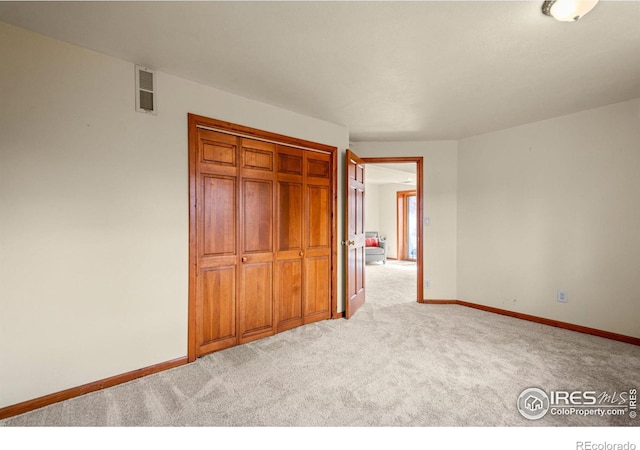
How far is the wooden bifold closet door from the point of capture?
2.78 meters

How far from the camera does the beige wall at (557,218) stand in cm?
312

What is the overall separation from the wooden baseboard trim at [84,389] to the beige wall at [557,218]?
3.81 m

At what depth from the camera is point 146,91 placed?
95.2 inches

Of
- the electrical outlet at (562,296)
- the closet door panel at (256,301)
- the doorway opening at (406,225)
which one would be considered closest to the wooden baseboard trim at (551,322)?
the electrical outlet at (562,296)

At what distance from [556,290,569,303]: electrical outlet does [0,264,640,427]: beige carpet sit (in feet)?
1.12

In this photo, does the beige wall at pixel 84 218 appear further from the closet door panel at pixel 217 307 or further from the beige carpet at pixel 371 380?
the beige carpet at pixel 371 380

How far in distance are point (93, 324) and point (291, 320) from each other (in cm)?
179

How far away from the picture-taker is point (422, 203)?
15.1 ft

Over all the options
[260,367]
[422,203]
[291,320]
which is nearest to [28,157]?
[260,367]

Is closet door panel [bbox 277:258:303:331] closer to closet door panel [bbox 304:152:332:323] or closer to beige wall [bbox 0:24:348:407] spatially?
closet door panel [bbox 304:152:332:323]

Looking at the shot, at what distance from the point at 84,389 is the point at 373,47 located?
3.03m

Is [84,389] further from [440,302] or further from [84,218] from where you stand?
[440,302]

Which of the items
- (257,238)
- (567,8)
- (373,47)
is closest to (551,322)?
(567,8)

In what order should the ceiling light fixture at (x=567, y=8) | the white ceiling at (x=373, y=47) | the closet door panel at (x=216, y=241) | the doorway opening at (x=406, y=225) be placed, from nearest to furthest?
the ceiling light fixture at (x=567, y=8) → the white ceiling at (x=373, y=47) → the closet door panel at (x=216, y=241) → the doorway opening at (x=406, y=225)
